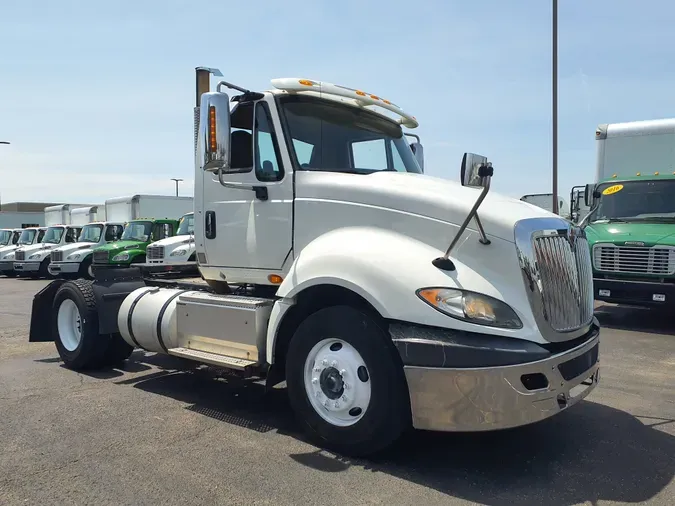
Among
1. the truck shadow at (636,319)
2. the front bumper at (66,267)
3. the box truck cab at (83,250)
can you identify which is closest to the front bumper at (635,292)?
the truck shadow at (636,319)

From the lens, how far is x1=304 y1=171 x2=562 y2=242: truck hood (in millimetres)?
3863

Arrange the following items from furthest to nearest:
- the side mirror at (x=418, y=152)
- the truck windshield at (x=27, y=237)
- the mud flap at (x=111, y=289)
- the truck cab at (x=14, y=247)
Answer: the truck windshield at (x=27, y=237) → the truck cab at (x=14, y=247) → the mud flap at (x=111, y=289) → the side mirror at (x=418, y=152)

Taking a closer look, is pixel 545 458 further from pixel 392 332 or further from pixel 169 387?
pixel 169 387

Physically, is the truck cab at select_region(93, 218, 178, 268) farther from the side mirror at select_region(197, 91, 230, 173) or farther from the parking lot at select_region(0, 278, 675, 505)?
the side mirror at select_region(197, 91, 230, 173)

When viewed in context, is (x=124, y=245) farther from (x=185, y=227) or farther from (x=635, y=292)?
(x=635, y=292)

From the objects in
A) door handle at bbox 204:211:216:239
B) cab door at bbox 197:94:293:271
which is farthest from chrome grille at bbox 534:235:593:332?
door handle at bbox 204:211:216:239

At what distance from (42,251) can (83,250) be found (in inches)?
144

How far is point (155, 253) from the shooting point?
15.4m

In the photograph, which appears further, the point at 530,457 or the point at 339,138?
the point at 339,138

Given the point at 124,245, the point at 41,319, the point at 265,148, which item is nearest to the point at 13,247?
the point at 124,245

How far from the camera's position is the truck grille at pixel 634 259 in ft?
30.2

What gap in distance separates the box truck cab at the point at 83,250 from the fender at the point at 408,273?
17.0 metres

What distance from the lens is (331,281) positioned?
13.1ft

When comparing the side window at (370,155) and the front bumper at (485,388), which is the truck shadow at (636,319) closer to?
the side window at (370,155)
